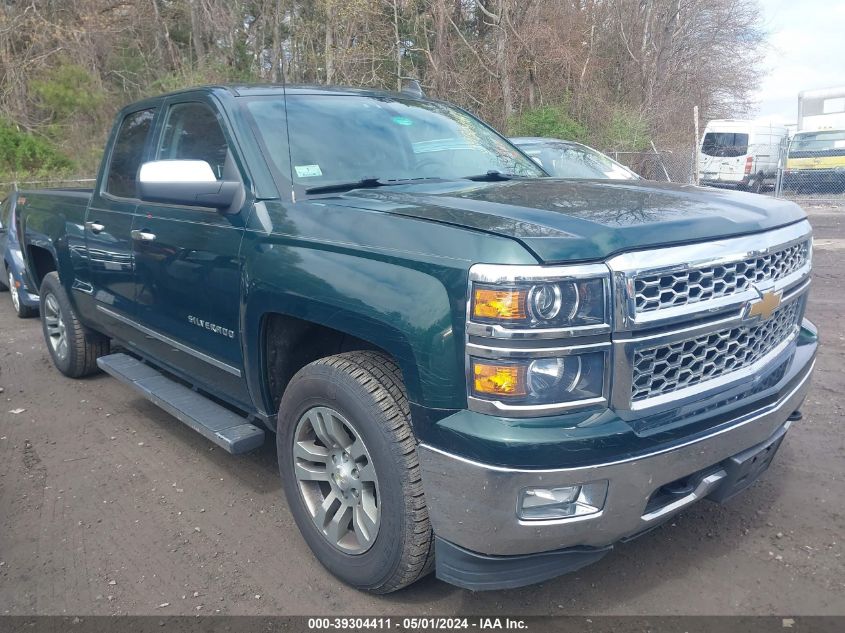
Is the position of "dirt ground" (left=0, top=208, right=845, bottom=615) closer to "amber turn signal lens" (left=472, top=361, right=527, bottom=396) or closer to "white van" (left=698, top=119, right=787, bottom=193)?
"amber turn signal lens" (left=472, top=361, right=527, bottom=396)

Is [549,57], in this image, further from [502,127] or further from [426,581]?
[426,581]

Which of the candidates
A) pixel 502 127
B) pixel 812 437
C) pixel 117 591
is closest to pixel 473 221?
pixel 117 591

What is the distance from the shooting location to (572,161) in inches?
324

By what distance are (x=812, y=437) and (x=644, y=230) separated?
2542 millimetres

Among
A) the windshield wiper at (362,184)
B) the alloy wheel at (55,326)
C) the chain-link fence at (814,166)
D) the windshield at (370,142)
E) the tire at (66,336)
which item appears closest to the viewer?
the windshield wiper at (362,184)

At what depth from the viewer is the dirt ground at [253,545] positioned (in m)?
2.67

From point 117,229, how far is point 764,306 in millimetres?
3482

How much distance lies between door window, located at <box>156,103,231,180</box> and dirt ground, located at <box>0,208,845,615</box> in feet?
5.44

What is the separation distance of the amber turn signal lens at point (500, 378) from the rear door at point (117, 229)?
264cm

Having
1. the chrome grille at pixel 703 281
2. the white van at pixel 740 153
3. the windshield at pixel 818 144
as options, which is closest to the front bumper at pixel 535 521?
the chrome grille at pixel 703 281

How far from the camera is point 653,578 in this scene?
2.76 m

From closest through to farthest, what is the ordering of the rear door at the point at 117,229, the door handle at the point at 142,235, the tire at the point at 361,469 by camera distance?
the tire at the point at 361,469
the door handle at the point at 142,235
the rear door at the point at 117,229

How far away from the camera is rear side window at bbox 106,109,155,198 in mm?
4176

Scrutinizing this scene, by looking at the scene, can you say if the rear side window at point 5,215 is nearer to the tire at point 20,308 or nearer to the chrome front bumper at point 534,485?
the tire at point 20,308
